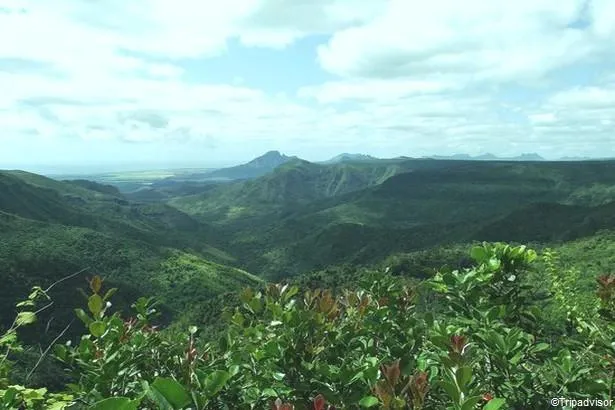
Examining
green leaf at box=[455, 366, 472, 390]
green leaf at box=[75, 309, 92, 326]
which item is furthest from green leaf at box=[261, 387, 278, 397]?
green leaf at box=[75, 309, 92, 326]

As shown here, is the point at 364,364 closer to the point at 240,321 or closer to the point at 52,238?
the point at 240,321

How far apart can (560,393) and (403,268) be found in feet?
426

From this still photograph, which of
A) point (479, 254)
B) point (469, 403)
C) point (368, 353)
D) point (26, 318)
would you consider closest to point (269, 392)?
point (368, 353)

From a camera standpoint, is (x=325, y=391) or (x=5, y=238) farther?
(x=5, y=238)

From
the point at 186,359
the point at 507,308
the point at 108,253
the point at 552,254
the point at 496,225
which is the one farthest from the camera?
the point at 496,225

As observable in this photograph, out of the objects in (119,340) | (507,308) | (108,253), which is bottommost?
(108,253)

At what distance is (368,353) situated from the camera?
14.5 feet

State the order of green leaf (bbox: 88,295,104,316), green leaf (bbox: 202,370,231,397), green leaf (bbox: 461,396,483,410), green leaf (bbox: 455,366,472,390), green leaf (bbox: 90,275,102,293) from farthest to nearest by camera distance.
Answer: green leaf (bbox: 90,275,102,293) < green leaf (bbox: 88,295,104,316) < green leaf (bbox: 455,366,472,390) < green leaf (bbox: 202,370,231,397) < green leaf (bbox: 461,396,483,410)

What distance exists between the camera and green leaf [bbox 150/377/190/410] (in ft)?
7.64

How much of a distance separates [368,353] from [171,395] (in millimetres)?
2415

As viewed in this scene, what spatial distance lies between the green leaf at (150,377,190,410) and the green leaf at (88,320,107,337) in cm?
266

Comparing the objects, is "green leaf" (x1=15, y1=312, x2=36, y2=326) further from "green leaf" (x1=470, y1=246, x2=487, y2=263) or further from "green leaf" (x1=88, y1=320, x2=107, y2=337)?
"green leaf" (x1=470, y1=246, x2=487, y2=263)

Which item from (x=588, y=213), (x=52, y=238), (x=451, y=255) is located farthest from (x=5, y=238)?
(x=588, y=213)

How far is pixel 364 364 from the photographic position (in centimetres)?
396
